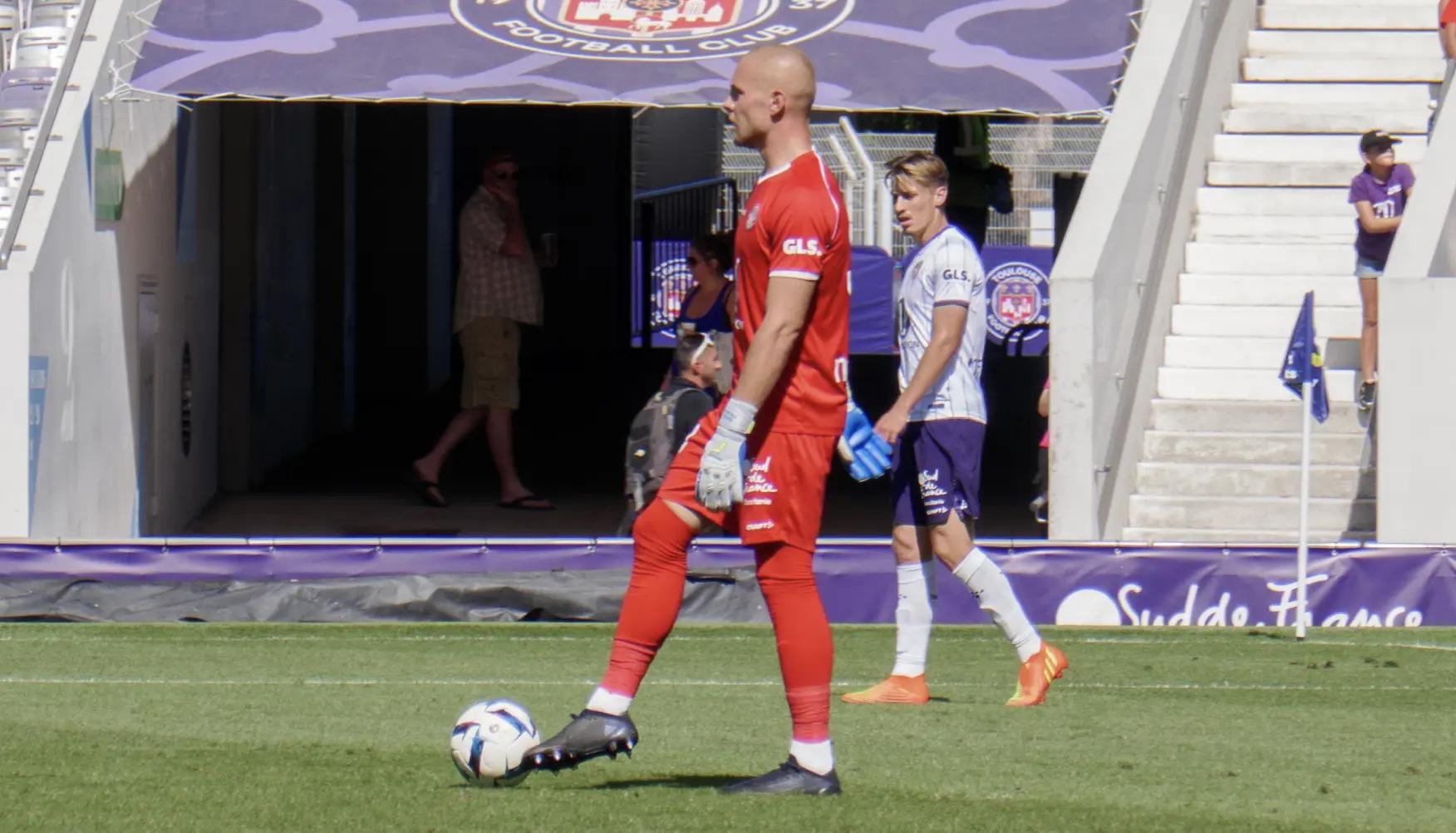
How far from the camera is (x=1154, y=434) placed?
13422mm

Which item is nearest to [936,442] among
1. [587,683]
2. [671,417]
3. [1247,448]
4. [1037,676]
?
[1037,676]

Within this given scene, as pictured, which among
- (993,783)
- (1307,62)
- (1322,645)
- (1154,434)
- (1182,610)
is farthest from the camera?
(1307,62)

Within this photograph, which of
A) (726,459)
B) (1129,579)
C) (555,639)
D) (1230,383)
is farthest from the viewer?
(1230,383)

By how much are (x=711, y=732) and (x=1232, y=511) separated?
21.4 feet

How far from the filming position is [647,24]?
12930 millimetres

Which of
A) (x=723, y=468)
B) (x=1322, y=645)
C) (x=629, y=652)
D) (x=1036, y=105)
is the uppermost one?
(x=1036, y=105)

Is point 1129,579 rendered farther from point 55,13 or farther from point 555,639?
point 55,13

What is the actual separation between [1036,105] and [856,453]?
529cm

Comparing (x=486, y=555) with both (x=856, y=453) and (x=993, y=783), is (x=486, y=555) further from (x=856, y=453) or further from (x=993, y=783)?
(x=993, y=783)

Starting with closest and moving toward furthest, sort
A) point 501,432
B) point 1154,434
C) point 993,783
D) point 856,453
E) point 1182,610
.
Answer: point 993,783 → point 856,453 → point 1182,610 → point 1154,434 → point 501,432

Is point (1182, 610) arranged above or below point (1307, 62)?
below

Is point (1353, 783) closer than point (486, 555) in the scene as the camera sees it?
Yes

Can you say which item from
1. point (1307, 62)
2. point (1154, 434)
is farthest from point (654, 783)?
point (1307, 62)

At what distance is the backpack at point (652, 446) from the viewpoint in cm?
1066
